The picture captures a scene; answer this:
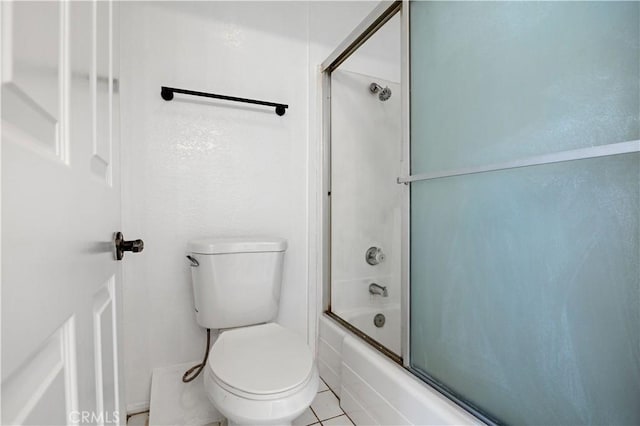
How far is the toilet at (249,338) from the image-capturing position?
0.92 m

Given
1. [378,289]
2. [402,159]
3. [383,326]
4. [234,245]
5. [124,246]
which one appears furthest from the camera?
[378,289]

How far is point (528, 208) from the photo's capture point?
2.73 feet

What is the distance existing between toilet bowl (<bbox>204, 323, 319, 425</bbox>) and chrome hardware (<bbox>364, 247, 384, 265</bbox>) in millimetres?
618

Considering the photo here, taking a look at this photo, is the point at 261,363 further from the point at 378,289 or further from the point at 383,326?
the point at 378,289

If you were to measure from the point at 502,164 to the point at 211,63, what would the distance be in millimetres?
1341

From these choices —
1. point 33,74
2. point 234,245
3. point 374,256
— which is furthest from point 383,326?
point 33,74

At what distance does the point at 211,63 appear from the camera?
151 cm

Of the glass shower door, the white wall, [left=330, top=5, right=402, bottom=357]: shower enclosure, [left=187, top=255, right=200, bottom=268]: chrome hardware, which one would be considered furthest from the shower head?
[left=187, top=255, right=200, bottom=268]: chrome hardware

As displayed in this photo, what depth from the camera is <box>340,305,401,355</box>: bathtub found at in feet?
4.20

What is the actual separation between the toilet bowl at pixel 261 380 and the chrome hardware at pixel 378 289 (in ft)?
1.76

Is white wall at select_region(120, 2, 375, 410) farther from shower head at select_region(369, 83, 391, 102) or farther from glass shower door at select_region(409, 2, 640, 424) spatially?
glass shower door at select_region(409, 2, 640, 424)

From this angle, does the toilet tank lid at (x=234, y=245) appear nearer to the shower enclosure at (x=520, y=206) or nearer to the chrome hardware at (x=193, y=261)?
the chrome hardware at (x=193, y=261)

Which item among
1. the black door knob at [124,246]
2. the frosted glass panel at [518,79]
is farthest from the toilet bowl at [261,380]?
the frosted glass panel at [518,79]

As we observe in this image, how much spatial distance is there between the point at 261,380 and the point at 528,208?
90 centimetres
